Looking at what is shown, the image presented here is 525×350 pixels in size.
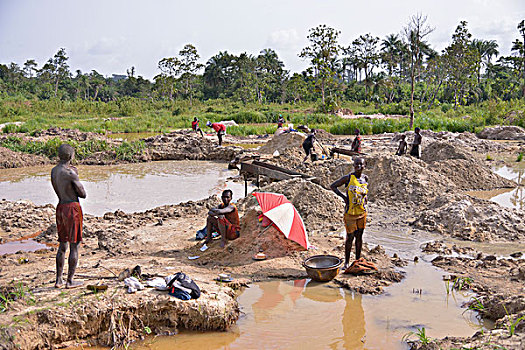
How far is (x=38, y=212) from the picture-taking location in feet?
31.4

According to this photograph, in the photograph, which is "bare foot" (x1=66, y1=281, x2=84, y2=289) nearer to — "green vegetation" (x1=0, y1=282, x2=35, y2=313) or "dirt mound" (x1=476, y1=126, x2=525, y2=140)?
"green vegetation" (x1=0, y1=282, x2=35, y2=313)

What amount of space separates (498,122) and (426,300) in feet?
90.2

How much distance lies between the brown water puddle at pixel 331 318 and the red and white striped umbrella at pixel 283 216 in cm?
87

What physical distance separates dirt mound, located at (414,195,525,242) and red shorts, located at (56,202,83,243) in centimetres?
671

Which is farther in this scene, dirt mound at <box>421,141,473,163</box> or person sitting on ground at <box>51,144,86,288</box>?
dirt mound at <box>421,141,473,163</box>

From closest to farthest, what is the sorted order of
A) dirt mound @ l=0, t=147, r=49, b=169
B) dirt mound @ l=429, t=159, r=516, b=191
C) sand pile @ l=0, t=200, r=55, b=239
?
sand pile @ l=0, t=200, r=55, b=239, dirt mound @ l=429, t=159, r=516, b=191, dirt mound @ l=0, t=147, r=49, b=169

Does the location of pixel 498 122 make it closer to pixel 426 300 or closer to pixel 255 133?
pixel 255 133

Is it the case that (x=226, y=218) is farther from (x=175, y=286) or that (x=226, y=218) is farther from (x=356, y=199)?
(x=175, y=286)

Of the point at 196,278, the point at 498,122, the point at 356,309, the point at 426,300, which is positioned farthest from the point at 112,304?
the point at 498,122

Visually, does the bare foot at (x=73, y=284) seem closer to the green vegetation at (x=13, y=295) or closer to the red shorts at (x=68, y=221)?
the green vegetation at (x=13, y=295)

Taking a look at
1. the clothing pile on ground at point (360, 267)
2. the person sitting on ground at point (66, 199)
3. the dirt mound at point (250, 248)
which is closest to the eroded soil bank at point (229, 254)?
the dirt mound at point (250, 248)

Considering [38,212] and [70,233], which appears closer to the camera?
[70,233]

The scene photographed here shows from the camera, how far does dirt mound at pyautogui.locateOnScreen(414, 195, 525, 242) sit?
806 cm

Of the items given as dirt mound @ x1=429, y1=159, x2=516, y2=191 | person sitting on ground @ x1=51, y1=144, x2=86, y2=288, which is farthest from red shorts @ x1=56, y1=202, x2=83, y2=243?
dirt mound @ x1=429, y1=159, x2=516, y2=191
